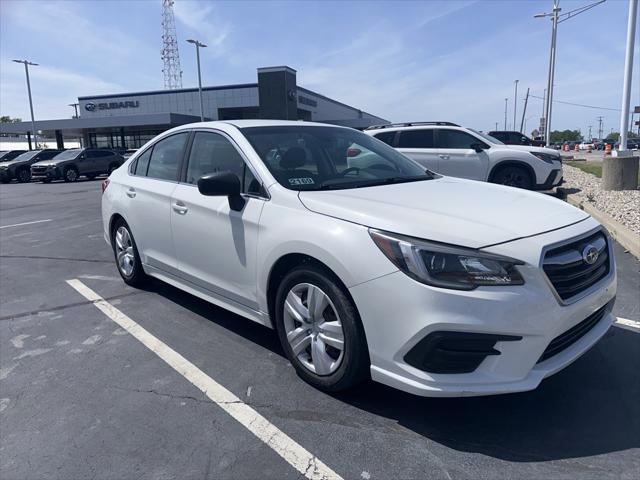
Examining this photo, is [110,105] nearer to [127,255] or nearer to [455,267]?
[127,255]

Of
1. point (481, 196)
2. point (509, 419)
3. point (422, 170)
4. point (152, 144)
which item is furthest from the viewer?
point (152, 144)

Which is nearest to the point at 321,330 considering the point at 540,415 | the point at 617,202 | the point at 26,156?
the point at 540,415

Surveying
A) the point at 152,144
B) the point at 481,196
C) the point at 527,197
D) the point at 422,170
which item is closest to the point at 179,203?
the point at 152,144

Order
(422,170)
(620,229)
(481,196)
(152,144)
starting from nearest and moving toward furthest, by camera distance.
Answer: (481,196)
(422,170)
(152,144)
(620,229)

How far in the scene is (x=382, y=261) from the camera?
2607mm

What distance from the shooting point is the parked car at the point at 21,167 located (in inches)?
1053

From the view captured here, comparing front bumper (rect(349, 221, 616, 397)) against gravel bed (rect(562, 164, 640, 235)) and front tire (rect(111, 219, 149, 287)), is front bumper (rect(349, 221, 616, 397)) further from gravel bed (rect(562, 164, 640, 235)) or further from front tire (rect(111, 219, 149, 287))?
gravel bed (rect(562, 164, 640, 235))

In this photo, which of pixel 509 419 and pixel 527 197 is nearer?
pixel 509 419

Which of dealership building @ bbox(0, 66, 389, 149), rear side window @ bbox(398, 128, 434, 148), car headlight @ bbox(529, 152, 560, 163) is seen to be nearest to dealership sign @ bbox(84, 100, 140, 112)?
dealership building @ bbox(0, 66, 389, 149)

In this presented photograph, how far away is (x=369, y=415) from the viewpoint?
2891mm

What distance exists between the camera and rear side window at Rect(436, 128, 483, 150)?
1126 cm

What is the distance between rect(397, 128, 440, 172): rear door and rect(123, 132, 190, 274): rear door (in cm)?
756

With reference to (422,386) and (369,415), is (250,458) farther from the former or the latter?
(422,386)

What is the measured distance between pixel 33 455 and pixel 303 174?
7.68 feet
